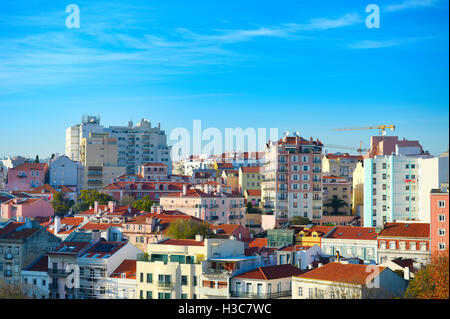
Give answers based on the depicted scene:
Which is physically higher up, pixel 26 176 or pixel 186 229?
pixel 26 176

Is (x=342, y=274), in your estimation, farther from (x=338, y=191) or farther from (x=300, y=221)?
(x=338, y=191)

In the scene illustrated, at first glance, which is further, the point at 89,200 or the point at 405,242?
the point at 89,200

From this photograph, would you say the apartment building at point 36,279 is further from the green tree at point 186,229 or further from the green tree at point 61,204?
the green tree at point 61,204

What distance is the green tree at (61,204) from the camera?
1772 inches

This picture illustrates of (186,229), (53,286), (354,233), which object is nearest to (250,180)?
(354,233)

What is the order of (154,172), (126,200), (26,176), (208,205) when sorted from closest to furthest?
(208,205) → (126,200) → (26,176) → (154,172)

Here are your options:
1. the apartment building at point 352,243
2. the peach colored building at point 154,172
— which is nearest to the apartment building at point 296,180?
the peach colored building at point 154,172

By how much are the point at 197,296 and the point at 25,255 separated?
7635 mm

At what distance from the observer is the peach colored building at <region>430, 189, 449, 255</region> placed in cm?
2825

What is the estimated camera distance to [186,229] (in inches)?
1220

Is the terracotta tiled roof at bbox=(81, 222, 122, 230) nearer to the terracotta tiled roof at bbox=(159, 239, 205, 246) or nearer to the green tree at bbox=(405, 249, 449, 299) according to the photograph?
the terracotta tiled roof at bbox=(159, 239, 205, 246)

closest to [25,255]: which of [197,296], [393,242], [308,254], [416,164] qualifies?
[197,296]

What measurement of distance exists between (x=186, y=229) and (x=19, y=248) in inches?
313

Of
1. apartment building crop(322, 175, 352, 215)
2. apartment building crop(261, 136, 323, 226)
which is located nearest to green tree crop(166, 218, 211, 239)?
apartment building crop(261, 136, 323, 226)
